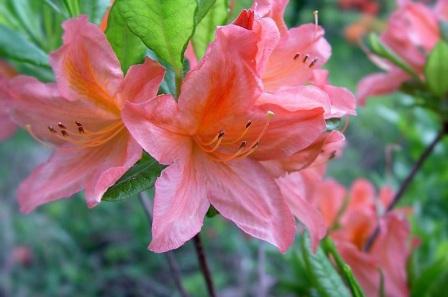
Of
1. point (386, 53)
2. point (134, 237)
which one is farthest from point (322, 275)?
point (134, 237)

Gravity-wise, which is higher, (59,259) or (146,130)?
(146,130)

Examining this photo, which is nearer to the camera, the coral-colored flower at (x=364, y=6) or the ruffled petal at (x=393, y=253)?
the ruffled petal at (x=393, y=253)

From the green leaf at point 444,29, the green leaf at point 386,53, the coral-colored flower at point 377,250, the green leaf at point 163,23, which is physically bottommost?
the coral-colored flower at point 377,250

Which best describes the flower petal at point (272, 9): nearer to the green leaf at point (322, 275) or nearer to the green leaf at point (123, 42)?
the green leaf at point (123, 42)

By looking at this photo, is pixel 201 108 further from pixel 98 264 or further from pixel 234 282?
pixel 98 264

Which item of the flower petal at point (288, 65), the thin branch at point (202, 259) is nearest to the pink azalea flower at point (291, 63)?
the flower petal at point (288, 65)

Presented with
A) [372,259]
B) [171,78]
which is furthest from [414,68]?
[171,78]
